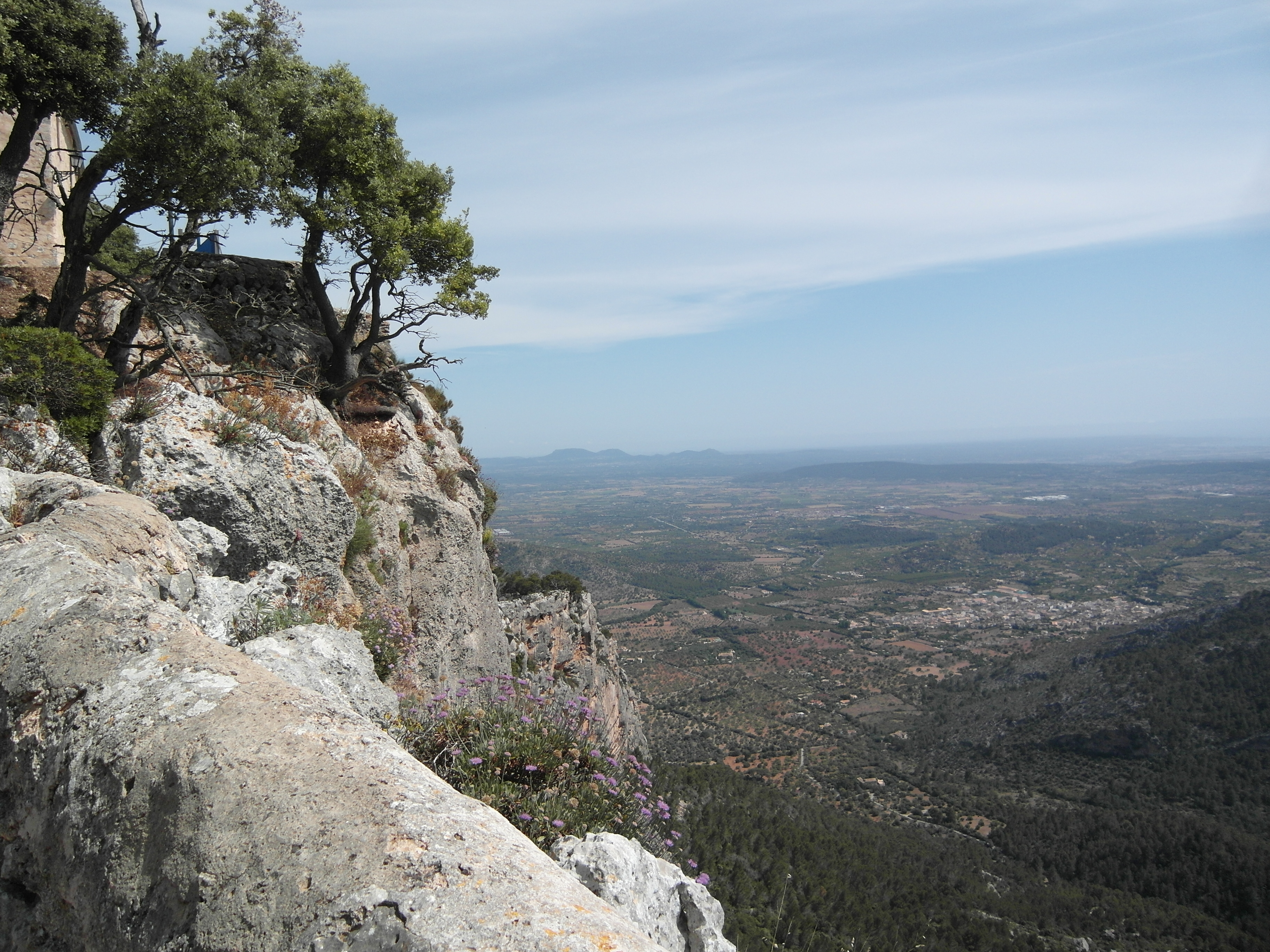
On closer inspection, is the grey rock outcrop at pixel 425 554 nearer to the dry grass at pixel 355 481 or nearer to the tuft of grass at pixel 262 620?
the dry grass at pixel 355 481

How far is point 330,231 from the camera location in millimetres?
11938

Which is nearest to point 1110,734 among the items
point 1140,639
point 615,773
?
point 1140,639

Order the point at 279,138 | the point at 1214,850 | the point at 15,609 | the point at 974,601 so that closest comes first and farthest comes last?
the point at 15,609, the point at 279,138, the point at 1214,850, the point at 974,601

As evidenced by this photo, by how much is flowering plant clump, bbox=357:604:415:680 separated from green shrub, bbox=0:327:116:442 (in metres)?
3.68

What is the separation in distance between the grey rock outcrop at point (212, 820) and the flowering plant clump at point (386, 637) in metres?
3.83

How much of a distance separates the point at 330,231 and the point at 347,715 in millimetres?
10994

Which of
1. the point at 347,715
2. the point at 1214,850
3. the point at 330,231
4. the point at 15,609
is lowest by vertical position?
the point at 1214,850

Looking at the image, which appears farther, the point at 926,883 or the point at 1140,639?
the point at 1140,639

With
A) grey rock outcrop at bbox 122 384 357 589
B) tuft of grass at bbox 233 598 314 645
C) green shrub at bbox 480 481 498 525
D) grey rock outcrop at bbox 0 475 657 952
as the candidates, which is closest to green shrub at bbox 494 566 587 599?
green shrub at bbox 480 481 498 525

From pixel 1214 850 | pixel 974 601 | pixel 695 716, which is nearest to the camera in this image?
pixel 1214 850

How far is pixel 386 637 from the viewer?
8445mm

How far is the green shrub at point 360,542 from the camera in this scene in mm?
9508

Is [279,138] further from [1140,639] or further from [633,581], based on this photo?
[633,581]

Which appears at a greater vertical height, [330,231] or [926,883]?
[330,231]
